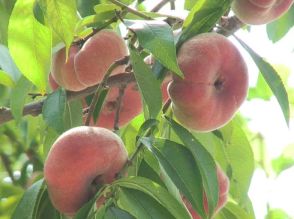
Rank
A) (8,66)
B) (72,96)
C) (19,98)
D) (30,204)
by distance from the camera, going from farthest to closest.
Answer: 1. (8,66)
2. (72,96)
3. (19,98)
4. (30,204)

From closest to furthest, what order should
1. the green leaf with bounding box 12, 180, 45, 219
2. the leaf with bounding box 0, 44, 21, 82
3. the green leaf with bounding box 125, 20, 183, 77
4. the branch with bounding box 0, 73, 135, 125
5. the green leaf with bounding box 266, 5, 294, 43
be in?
the green leaf with bounding box 125, 20, 183, 77
the green leaf with bounding box 12, 180, 45, 219
the branch with bounding box 0, 73, 135, 125
the leaf with bounding box 0, 44, 21, 82
the green leaf with bounding box 266, 5, 294, 43

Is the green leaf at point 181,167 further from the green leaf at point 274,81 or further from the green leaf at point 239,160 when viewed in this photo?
the green leaf at point 239,160

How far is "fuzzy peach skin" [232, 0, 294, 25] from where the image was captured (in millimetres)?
1293

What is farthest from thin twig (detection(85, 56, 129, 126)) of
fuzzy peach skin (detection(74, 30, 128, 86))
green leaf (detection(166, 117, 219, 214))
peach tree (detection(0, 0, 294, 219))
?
green leaf (detection(166, 117, 219, 214))

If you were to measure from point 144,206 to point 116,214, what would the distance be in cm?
5

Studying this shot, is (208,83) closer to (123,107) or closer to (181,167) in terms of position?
A: (181,167)

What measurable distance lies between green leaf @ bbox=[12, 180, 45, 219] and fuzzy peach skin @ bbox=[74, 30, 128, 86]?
0.27 m

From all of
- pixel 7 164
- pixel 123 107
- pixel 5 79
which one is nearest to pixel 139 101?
pixel 123 107

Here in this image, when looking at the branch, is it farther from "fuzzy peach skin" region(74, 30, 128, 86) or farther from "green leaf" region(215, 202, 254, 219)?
"green leaf" region(215, 202, 254, 219)

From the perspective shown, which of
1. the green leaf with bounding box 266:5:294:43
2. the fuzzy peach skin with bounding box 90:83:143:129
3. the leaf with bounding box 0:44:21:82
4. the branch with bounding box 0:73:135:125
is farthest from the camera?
the green leaf with bounding box 266:5:294:43

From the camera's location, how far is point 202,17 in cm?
117

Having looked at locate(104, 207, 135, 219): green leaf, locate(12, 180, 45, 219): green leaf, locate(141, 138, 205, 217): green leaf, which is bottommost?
locate(12, 180, 45, 219): green leaf

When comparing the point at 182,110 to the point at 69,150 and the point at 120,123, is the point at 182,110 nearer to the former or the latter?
the point at 69,150

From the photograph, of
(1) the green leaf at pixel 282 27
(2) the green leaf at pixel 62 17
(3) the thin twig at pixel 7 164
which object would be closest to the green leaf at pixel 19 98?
(2) the green leaf at pixel 62 17
